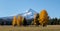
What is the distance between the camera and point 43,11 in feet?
271

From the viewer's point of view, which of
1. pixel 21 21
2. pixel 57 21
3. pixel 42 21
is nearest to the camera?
pixel 42 21

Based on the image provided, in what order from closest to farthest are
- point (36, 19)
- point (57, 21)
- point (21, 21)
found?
point (36, 19), point (21, 21), point (57, 21)

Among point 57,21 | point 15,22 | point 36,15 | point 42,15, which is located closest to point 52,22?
point 57,21

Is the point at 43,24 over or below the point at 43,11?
below

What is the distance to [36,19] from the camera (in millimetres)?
91188

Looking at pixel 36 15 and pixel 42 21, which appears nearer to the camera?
pixel 42 21

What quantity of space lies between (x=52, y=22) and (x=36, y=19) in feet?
212

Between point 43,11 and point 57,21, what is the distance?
71196mm

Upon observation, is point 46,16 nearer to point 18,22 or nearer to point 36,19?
point 36,19

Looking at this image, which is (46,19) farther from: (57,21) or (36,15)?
→ (57,21)

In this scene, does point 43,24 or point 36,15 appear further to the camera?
point 36,15

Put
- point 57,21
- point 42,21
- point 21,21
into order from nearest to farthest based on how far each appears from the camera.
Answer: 1. point 42,21
2. point 21,21
3. point 57,21

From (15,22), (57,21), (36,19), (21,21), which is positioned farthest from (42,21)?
(57,21)

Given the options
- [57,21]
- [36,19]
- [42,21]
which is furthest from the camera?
[57,21]
